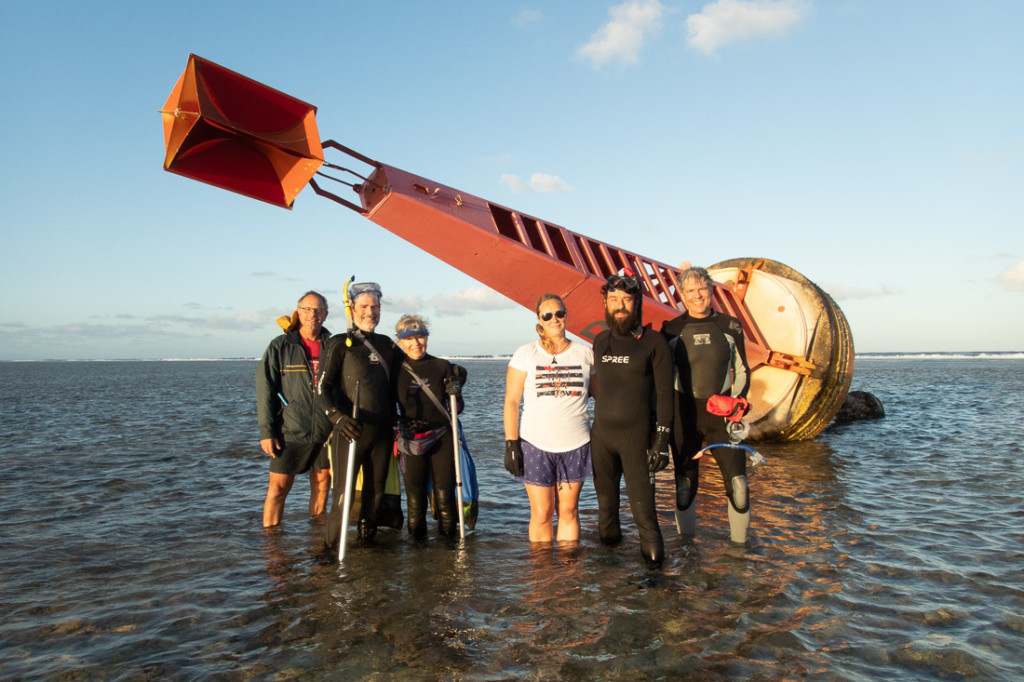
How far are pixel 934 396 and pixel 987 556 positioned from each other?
23.0m

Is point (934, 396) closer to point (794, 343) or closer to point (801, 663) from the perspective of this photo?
point (794, 343)

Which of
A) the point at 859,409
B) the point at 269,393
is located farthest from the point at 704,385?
the point at 859,409

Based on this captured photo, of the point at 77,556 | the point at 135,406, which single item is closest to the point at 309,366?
the point at 77,556

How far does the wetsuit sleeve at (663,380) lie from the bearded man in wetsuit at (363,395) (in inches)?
91.9

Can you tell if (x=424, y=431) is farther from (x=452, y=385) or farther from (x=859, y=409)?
(x=859, y=409)

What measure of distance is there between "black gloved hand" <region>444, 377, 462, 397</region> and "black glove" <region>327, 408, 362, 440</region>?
2.77 feet

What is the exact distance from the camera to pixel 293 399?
5762mm

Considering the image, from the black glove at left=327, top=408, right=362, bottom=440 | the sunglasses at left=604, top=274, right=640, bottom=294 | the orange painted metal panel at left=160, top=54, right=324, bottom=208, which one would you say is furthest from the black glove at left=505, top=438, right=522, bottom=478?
the orange painted metal panel at left=160, top=54, right=324, bottom=208

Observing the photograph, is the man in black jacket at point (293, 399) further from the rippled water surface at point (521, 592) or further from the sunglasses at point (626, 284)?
the sunglasses at point (626, 284)

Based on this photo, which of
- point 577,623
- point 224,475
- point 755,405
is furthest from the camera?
point 755,405

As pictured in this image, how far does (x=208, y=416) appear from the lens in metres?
20.4

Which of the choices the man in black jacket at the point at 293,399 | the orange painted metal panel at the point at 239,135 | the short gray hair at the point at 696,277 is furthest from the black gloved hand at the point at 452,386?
the orange painted metal panel at the point at 239,135

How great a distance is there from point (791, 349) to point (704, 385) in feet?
20.7

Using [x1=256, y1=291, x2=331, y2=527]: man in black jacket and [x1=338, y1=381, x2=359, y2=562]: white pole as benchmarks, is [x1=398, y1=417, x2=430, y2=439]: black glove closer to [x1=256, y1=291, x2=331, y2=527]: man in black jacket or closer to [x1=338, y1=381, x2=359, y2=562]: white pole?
[x1=338, y1=381, x2=359, y2=562]: white pole
